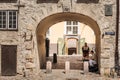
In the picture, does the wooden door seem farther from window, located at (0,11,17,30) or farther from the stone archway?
the stone archway

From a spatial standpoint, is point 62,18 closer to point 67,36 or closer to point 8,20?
point 8,20

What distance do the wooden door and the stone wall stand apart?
0.25 meters

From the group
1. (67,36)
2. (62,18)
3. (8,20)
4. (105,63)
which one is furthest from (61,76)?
(67,36)

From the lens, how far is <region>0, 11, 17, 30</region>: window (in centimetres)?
2008

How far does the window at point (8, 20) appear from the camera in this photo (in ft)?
65.9

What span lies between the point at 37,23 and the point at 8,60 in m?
2.58

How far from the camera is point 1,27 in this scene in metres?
20.2

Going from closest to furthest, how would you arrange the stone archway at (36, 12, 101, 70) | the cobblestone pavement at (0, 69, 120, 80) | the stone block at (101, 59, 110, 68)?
the cobblestone pavement at (0, 69, 120, 80)
the stone block at (101, 59, 110, 68)
the stone archway at (36, 12, 101, 70)

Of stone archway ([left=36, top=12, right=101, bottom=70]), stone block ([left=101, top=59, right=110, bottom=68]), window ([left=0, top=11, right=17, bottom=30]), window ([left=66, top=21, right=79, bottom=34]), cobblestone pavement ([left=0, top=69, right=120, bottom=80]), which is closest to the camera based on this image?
cobblestone pavement ([left=0, top=69, right=120, bottom=80])

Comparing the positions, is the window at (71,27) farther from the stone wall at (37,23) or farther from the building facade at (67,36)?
the stone wall at (37,23)

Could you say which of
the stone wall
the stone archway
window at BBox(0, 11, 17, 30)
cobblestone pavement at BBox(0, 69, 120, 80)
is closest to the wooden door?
the stone wall

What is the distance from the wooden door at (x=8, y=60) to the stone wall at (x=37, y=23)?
0.82 ft

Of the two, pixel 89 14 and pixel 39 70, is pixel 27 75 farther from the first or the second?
pixel 89 14

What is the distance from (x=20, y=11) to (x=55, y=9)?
1.92 meters
